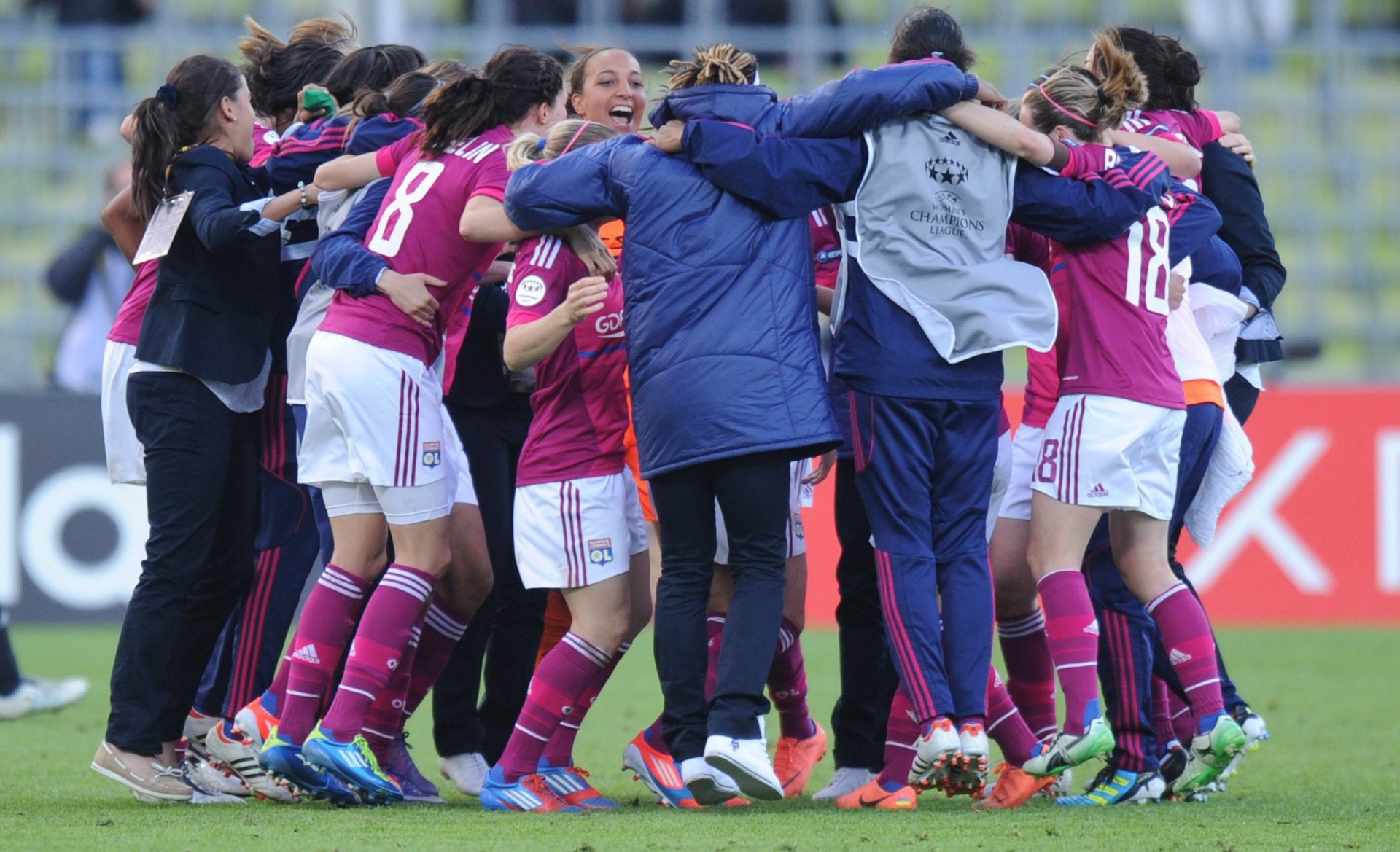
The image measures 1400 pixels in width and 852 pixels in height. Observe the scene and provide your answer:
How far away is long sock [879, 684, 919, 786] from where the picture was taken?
187 inches

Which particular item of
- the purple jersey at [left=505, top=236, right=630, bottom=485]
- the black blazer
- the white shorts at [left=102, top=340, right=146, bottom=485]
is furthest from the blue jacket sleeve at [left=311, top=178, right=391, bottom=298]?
the white shorts at [left=102, top=340, right=146, bottom=485]

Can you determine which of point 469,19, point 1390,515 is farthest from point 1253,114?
point 469,19

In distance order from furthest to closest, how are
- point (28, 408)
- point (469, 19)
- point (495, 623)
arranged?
point (469, 19) → point (28, 408) → point (495, 623)

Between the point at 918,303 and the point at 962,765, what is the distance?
1.11 metres

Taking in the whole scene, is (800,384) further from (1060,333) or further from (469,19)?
(469,19)

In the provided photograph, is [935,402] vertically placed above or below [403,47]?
below

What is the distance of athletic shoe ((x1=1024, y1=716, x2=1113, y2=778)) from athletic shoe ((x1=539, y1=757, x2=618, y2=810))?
1.09 metres

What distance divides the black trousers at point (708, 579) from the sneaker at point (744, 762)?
113mm

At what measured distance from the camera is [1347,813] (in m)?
4.62

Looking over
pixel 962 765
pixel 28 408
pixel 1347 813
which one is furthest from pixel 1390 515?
pixel 28 408

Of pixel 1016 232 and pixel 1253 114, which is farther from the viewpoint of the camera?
pixel 1253 114

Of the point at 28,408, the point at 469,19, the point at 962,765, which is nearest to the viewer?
the point at 962,765

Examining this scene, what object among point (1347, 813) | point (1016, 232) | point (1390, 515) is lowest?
point (1390, 515)

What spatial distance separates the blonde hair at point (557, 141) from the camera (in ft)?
15.7
